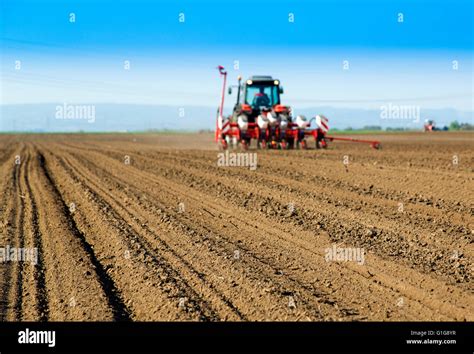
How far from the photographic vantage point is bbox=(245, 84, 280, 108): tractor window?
2997 centimetres

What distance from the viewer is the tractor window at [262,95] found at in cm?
2997

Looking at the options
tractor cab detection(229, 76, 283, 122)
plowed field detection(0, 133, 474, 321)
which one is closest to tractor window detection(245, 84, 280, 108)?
tractor cab detection(229, 76, 283, 122)

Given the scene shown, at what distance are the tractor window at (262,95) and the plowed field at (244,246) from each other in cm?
1210

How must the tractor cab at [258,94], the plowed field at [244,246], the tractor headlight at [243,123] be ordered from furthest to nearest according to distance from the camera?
1. the tractor cab at [258,94]
2. the tractor headlight at [243,123]
3. the plowed field at [244,246]

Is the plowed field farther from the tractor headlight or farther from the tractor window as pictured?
the tractor window

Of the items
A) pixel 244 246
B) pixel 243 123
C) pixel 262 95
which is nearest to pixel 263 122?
pixel 243 123

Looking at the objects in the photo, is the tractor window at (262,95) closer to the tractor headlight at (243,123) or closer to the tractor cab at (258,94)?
the tractor cab at (258,94)

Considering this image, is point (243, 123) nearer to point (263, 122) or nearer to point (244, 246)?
point (263, 122)

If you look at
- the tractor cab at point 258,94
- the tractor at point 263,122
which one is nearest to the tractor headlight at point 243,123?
the tractor at point 263,122

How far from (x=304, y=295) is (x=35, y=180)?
13.1 metres

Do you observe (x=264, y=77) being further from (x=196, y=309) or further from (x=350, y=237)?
(x=196, y=309)

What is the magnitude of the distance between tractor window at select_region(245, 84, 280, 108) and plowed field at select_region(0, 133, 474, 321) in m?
12.1

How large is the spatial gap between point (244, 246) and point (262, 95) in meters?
21.0
